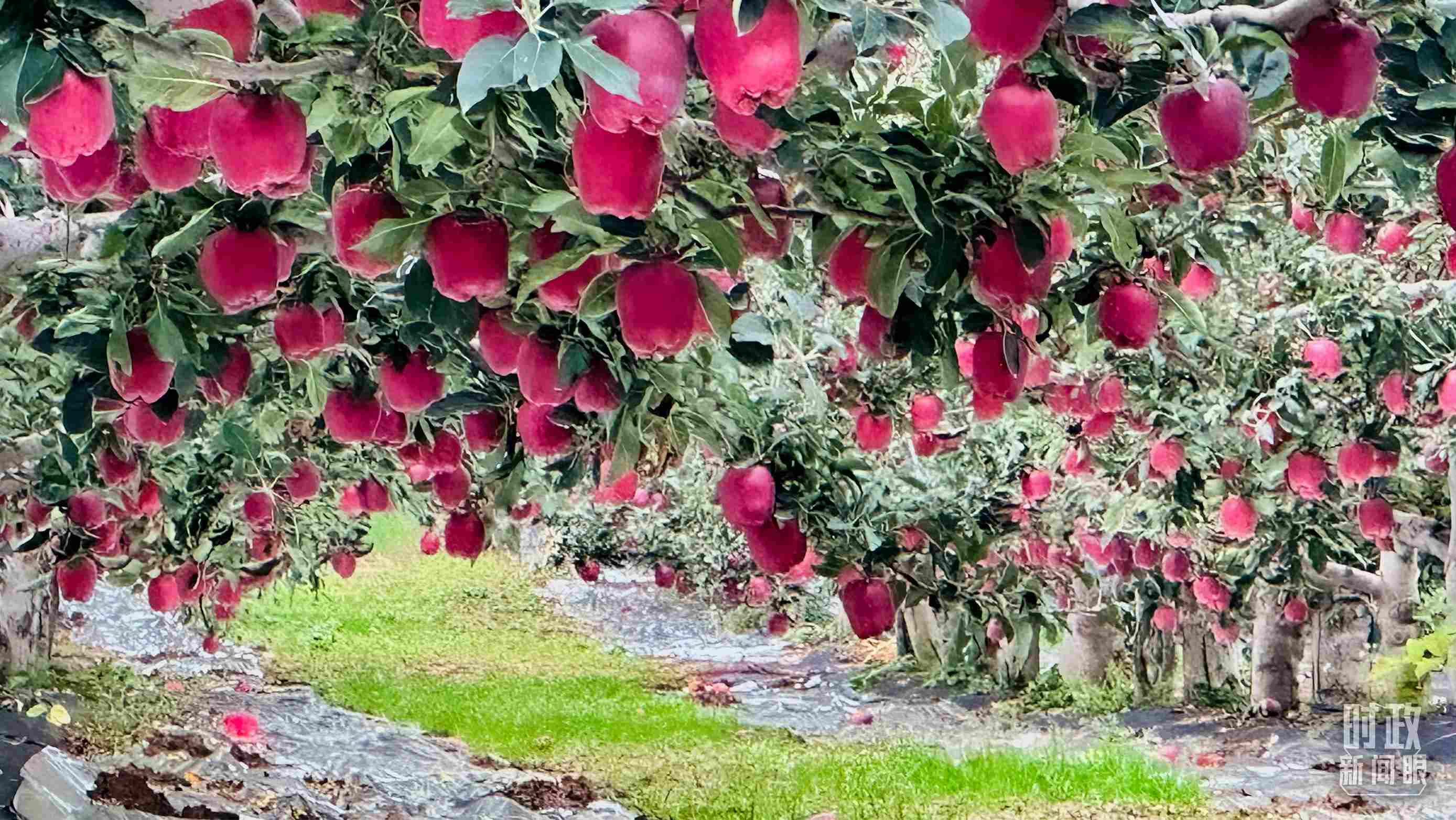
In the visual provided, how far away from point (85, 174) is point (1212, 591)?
776 cm

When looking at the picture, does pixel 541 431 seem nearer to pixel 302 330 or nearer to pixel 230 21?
pixel 302 330

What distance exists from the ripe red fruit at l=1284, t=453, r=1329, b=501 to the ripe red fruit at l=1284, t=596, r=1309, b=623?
427 cm

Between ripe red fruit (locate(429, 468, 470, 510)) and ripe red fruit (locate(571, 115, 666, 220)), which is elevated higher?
ripe red fruit (locate(571, 115, 666, 220))

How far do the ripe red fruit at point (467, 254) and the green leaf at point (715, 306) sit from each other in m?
0.28

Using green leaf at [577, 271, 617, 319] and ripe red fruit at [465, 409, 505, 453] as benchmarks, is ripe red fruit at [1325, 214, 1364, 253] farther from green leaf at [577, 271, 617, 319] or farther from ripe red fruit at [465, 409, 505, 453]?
green leaf at [577, 271, 617, 319]

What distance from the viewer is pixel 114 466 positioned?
3.29 metres

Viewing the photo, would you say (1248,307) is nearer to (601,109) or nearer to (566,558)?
(601,109)

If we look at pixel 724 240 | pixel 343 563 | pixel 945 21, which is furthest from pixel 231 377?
pixel 343 563

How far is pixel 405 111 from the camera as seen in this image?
1501 mm

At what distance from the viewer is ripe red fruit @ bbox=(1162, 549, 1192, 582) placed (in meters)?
7.57

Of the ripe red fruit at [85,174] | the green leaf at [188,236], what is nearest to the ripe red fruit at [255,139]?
the ripe red fruit at [85,174]

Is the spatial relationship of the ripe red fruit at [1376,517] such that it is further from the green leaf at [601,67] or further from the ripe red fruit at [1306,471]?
the green leaf at [601,67]

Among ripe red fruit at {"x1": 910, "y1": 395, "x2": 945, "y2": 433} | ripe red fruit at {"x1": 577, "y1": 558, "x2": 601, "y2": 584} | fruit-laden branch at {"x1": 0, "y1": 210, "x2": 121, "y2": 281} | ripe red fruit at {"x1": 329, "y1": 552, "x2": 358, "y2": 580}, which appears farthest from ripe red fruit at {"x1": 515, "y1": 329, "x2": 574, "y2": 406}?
ripe red fruit at {"x1": 577, "y1": 558, "x2": 601, "y2": 584}

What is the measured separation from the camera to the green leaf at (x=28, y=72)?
1.22 metres
